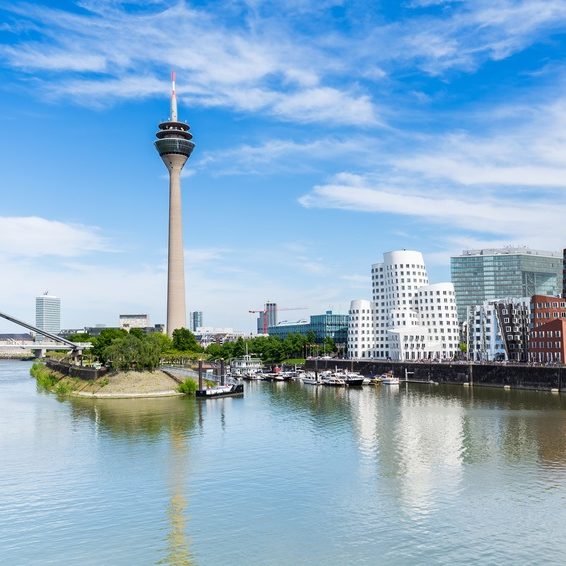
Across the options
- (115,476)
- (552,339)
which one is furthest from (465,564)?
(552,339)

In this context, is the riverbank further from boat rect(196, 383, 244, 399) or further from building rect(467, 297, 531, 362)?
building rect(467, 297, 531, 362)

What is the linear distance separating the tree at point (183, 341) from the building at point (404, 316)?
42.0 meters

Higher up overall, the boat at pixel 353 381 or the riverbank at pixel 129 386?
the riverbank at pixel 129 386

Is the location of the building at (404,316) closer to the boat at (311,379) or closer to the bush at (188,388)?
the boat at (311,379)

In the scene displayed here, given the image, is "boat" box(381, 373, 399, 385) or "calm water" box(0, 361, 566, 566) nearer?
"calm water" box(0, 361, 566, 566)

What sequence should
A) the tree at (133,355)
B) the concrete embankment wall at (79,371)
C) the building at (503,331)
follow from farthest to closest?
the building at (503,331) → the concrete embankment wall at (79,371) → the tree at (133,355)

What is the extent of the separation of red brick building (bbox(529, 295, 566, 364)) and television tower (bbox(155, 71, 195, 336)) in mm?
93006

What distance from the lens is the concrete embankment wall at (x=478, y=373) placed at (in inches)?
3767

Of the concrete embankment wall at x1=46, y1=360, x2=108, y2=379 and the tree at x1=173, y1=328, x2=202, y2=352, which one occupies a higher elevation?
the tree at x1=173, y1=328, x2=202, y2=352

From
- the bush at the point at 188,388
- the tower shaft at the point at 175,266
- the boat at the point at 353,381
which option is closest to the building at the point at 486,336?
the boat at the point at 353,381

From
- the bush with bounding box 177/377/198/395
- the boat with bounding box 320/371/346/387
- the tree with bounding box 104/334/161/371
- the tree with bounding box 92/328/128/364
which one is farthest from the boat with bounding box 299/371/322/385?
the tree with bounding box 92/328/128/364

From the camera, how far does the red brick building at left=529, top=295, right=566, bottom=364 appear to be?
108m

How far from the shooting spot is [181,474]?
45.4m

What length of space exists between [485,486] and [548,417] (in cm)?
3152
